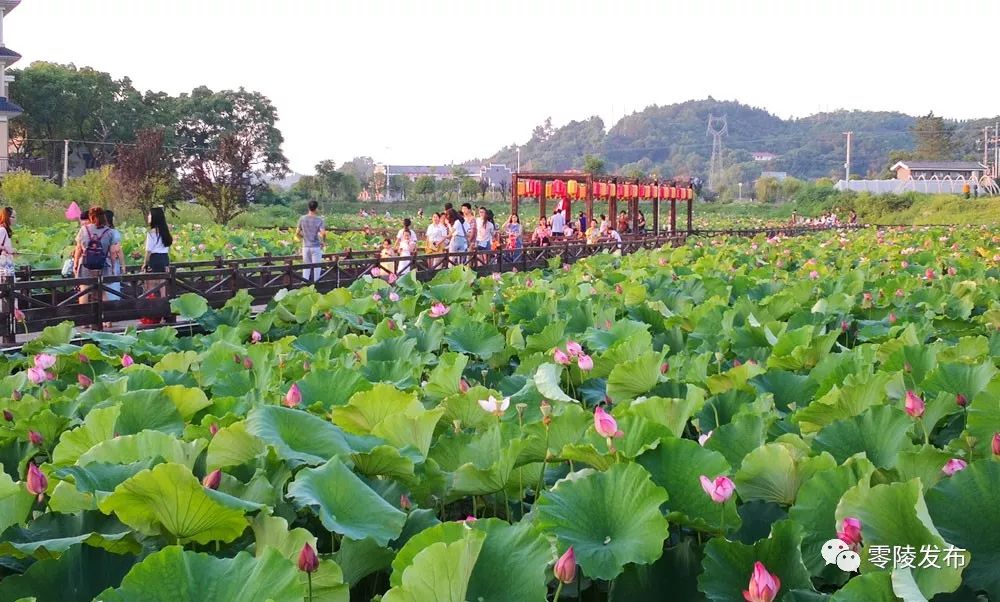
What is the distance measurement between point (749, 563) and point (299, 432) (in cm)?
87

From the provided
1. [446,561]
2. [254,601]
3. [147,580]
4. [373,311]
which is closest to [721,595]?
[446,561]

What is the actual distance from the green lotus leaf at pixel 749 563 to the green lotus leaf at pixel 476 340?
2382 mm

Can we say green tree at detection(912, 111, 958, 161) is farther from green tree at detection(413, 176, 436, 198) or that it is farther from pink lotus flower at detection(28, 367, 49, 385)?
pink lotus flower at detection(28, 367, 49, 385)

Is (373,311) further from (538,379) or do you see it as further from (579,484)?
(579,484)

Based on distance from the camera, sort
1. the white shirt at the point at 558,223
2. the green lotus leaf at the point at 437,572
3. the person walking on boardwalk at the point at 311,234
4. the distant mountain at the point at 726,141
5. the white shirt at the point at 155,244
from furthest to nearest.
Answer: the distant mountain at the point at 726,141 → the white shirt at the point at 558,223 → the person walking on boardwalk at the point at 311,234 → the white shirt at the point at 155,244 → the green lotus leaf at the point at 437,572

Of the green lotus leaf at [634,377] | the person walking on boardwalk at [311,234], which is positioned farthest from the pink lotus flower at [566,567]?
the person walking on boardwalk at [311,234]

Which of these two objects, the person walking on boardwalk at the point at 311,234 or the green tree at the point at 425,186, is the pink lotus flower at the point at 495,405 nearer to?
the person walking on boardwalk at the point at 311,234

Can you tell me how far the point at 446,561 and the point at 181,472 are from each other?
1.47 feet

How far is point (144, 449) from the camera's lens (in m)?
1.86

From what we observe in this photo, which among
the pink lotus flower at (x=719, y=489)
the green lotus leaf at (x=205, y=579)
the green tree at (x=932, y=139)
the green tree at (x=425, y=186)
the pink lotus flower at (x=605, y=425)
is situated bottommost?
the green lotus leaf at (x=205, y=579)

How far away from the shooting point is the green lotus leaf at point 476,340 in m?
3.86

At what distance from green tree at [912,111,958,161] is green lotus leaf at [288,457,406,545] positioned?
8350 centimetres

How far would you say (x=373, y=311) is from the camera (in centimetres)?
548

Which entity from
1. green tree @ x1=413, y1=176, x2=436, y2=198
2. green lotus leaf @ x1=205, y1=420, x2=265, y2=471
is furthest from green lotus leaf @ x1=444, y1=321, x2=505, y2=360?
green tree @ x1=413, y1=176, x2=436, y2=198
